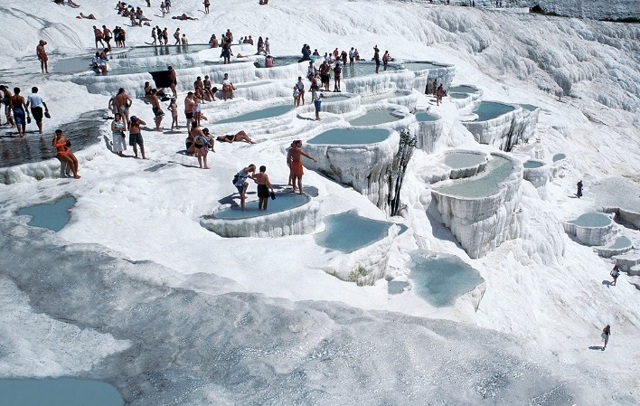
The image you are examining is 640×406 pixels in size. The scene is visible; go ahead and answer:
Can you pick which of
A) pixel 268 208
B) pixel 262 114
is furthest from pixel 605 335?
pixel 262 114

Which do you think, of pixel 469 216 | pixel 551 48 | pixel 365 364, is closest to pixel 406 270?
pixel 469 216

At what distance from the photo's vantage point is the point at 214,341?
16.9 ft

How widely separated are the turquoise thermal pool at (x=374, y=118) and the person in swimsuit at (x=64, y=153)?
7627 millimetres

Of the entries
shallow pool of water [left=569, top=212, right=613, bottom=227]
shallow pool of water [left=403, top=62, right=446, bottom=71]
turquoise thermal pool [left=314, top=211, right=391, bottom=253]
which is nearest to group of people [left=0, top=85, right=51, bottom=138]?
turquoise thermal pool [left=314, top=211, right=391, bottom=253]

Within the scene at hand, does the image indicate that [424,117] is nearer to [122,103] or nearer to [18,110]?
[122,103]

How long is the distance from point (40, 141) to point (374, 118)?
28.1ft

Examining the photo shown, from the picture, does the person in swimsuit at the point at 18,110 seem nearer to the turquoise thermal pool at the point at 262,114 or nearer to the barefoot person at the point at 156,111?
the barefoot person at the point at 156,111

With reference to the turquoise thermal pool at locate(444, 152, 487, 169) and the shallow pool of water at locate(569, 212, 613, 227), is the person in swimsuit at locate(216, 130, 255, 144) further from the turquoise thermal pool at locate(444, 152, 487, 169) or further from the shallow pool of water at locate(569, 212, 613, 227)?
the shallow pool of water at locate(569, 212, 613, 227)

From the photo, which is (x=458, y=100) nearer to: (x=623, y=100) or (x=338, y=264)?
(x=338, y=264)

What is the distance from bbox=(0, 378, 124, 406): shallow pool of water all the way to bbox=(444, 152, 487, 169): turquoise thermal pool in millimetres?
12815

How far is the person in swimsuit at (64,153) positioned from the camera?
9539 millimetres

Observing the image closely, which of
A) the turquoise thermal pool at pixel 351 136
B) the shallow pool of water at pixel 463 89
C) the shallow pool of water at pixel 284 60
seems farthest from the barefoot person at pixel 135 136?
the shallow pool of water at pixel 463 89

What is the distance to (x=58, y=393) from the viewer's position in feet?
14.8

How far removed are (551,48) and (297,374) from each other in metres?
34.0
